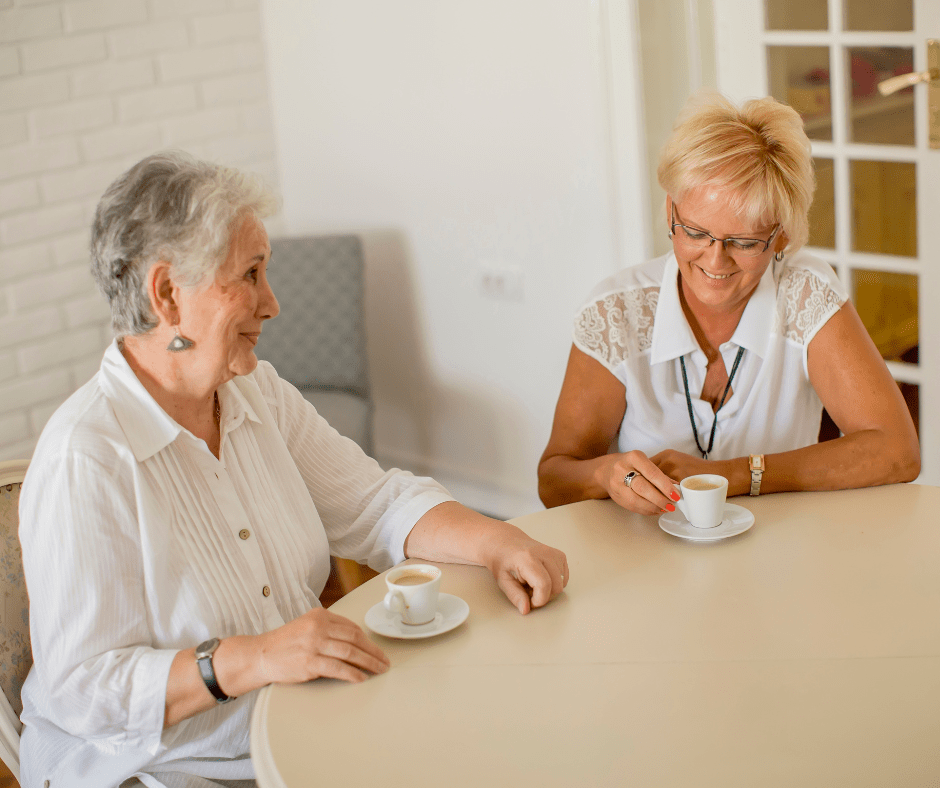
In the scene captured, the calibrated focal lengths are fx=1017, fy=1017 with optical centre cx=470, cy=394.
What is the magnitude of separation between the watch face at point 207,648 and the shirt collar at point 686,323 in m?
0.95

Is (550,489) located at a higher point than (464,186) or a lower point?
lower

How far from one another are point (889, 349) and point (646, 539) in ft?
4.92

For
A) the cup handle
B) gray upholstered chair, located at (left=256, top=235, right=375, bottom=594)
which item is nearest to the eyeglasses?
the cup handle

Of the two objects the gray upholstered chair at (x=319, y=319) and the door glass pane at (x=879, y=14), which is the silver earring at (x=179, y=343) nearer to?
the gray upholstered chair at (x=319, y=319)

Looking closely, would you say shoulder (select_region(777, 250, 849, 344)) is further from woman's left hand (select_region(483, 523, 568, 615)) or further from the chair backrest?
the chair backrest

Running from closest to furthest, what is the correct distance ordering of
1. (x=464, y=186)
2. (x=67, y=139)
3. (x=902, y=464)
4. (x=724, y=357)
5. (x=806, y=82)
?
(x=902, y=464) < (x=724, y=357) < (x=806, y=82) < (x=67, y=139) < (x=464, y=186)

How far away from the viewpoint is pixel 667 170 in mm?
1735

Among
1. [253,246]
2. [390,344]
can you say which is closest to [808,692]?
[253,246]

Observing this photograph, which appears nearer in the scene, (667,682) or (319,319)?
(667,682)

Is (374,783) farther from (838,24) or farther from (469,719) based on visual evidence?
(838,24)

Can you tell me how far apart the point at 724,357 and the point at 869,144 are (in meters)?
1.06

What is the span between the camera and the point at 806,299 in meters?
1.78

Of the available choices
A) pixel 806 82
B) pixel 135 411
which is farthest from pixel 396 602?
pixel 806 82

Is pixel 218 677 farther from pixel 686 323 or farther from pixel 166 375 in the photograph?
pixel 686 323
